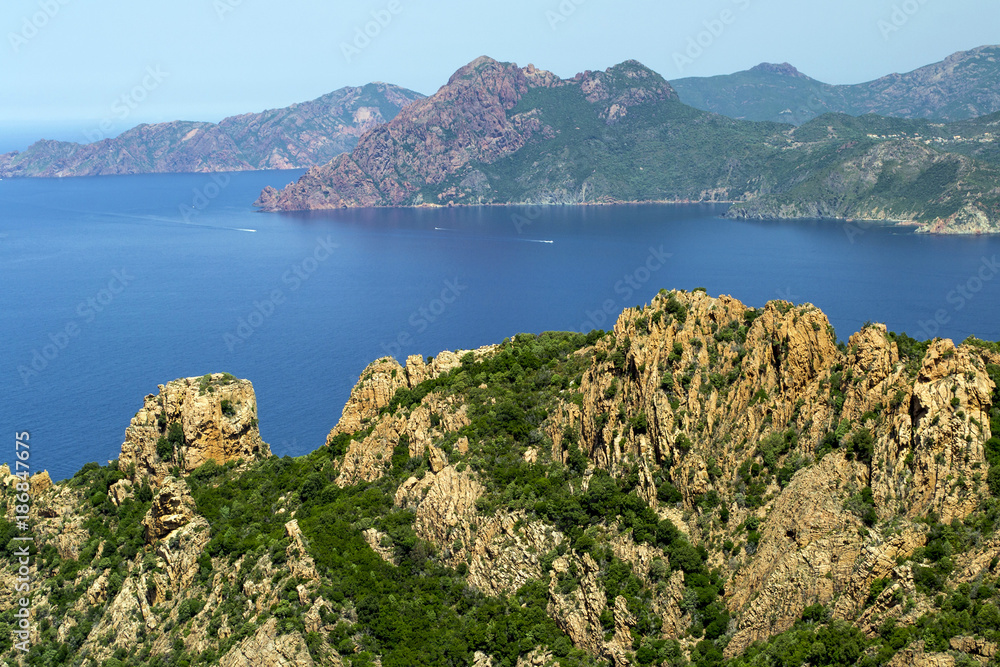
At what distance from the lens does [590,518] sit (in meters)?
61.7

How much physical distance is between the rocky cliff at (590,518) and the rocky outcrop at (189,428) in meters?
0.23

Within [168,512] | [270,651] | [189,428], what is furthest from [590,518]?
[189,428]

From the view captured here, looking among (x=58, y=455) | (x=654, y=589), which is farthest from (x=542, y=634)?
(x=58, y=455)

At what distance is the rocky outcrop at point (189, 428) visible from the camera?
78875 millimetres

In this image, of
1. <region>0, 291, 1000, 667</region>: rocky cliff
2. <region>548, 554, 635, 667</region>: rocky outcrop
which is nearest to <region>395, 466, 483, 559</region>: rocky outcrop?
<region>0, 291, 1000, 667</region>: rocky cliff

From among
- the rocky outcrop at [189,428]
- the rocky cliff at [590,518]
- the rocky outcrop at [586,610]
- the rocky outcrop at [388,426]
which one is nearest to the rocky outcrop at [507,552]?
the rocky cliff at [590,518]

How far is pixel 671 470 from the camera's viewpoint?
62.1 m

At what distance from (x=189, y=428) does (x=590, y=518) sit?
40388 mm

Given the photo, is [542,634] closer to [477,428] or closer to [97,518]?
[477,428]

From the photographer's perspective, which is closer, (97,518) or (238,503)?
(238,503)

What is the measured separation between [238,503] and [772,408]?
1817 inches

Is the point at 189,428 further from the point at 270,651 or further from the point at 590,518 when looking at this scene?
the point at 590,518

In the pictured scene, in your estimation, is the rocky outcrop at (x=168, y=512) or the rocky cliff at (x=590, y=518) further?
the rocky outcrop at (x=168, y=512)

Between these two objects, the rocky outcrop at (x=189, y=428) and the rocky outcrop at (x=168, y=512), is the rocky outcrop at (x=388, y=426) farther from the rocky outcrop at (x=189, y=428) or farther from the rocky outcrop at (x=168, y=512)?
the rocky outcrop at (x=168, y=512)
